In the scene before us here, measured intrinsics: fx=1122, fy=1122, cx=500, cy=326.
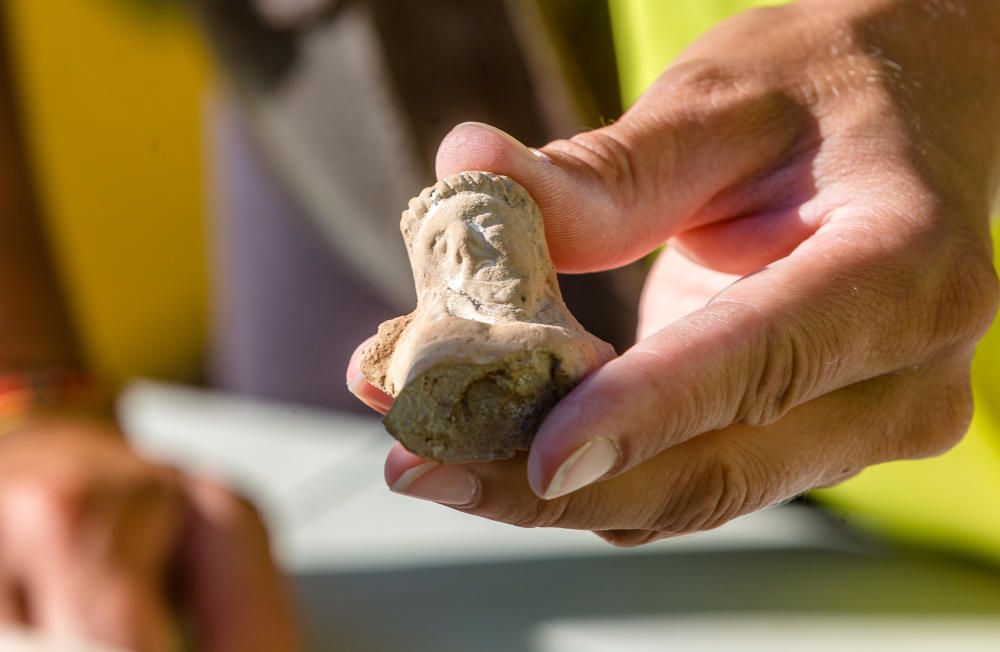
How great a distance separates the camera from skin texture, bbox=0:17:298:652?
1076mm

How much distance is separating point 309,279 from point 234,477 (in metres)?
0.37

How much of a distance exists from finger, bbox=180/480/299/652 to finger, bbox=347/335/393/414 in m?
0.57

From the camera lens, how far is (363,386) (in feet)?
2.07

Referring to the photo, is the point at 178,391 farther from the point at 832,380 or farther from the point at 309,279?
the point at 832,380

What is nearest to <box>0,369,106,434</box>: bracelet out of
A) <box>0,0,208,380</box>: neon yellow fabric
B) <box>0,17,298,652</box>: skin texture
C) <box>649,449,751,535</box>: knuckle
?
<box>0,17,298,652</box>: skin texture

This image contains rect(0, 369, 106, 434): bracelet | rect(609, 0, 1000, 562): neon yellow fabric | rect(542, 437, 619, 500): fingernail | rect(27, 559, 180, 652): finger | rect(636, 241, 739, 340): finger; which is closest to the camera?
rect(542, 437, 619, 500): fingernail

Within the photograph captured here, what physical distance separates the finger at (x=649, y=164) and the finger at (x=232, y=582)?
0.65m

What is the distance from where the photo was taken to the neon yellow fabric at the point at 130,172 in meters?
2.22

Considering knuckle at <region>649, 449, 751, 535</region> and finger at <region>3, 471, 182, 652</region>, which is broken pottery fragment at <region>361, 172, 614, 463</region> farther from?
finger at <region>3, 471, 182, 652</region>

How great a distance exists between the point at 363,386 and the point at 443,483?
0.35 feet

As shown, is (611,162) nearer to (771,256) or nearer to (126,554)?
(771,256)

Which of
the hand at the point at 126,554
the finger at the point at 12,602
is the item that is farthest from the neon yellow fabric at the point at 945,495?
the finger at the point at 12,602

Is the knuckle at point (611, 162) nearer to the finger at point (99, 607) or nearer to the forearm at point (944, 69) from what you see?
the forearm at point (944, 69)

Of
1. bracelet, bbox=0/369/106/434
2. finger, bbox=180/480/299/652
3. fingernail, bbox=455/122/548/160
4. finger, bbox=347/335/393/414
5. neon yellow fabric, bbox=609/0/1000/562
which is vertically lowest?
neon yellow fabric, bbox=609/0/1000/562
